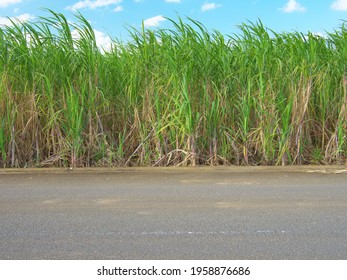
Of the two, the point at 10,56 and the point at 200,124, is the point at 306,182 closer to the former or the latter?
the point at 200,124

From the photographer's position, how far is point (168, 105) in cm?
781

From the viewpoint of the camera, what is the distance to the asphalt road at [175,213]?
13.8 ft

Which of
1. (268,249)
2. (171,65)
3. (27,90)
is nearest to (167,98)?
(171,65)

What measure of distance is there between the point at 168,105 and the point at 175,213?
284 centimetres

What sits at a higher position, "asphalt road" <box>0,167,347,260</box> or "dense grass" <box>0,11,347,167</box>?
"dense grass" <box>0,11,347,167</box>

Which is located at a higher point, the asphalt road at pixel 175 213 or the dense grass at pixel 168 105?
the dense grass at pixel 168 105

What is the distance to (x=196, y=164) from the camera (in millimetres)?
7938

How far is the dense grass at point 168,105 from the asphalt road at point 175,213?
0.45 m

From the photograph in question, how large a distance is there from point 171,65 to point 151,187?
2.22 metres

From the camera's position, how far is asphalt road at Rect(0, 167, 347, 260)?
13.8ft

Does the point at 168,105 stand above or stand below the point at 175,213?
above

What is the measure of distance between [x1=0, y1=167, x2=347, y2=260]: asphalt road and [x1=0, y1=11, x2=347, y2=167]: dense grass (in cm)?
45

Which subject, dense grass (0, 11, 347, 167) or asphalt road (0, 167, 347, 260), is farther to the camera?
dense grass (0, 11, 347, 167)

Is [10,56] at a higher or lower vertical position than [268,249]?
higher
